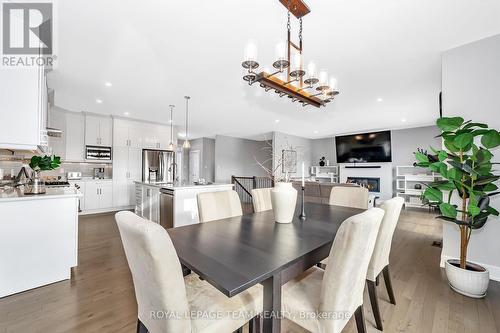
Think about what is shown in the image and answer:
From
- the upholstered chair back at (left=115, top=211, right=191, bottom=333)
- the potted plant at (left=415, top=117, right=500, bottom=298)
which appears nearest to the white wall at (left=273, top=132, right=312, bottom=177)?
the potted plant at (left=415, top=117, right=500, bottom=298)

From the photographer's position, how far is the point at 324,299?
106 centimetres

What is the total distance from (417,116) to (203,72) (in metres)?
5.62

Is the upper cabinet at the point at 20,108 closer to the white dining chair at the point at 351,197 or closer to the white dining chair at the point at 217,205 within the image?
the white dining chair at the point at 217,205

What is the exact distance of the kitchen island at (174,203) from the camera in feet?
11.5

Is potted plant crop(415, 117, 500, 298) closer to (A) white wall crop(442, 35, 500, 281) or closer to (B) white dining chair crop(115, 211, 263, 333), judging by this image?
(A) white wall crop(442, 35, 500, 281)

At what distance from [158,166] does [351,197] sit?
527 centimetres

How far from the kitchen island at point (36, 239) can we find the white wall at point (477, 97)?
4.36m

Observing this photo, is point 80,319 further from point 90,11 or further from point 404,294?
point 404,294

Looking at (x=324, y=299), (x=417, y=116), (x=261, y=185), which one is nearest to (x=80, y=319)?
(x=324, y=299)

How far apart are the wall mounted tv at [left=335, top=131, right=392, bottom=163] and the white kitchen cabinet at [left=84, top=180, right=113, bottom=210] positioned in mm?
7809

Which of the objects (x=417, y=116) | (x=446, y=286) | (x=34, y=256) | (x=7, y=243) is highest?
(x=417, y=116)

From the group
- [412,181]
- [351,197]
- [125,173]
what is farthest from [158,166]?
[412,181]

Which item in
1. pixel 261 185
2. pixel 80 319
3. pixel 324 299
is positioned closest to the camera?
pixel 324 299

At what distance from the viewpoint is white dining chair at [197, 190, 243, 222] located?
6.38 feet
